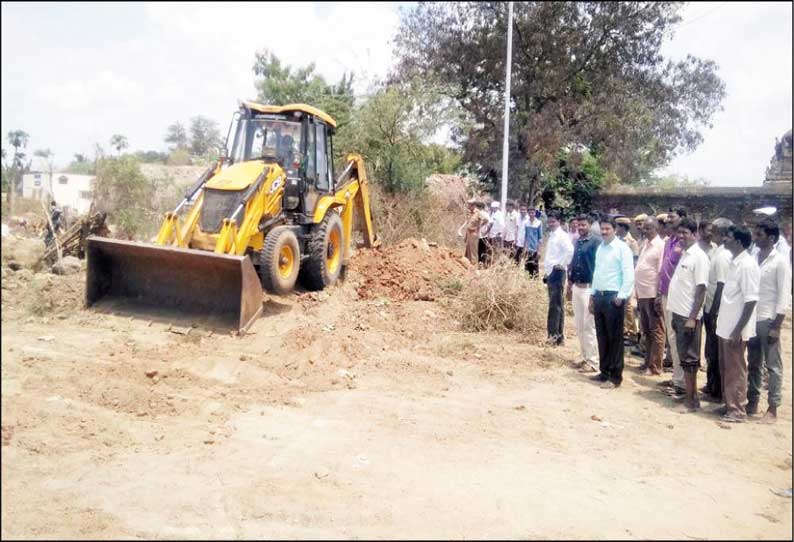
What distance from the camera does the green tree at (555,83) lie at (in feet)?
47.8

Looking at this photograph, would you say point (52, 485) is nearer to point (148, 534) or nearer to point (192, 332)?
point (148, 534)

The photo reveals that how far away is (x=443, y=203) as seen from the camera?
16.7m

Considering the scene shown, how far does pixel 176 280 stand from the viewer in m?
8.09

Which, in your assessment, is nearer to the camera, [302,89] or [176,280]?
[176,280]

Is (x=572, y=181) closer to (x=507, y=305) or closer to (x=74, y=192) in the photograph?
(x=507, y=305)

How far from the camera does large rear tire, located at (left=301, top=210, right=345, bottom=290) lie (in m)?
9.59

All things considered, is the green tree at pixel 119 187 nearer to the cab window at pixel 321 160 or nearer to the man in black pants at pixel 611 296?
the cab window at pixel 321 160

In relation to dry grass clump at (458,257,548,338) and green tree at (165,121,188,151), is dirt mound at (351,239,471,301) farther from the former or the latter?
green tree at (165,121,188,151)

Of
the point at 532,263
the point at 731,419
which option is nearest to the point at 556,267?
the point at 731,419

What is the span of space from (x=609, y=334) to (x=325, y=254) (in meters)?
4.49

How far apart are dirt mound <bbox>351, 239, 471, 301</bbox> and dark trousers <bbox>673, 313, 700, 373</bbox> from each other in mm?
4417

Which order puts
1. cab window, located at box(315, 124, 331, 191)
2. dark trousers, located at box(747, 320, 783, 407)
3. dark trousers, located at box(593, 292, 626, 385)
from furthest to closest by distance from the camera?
1. cab window, located at box(315, 124, 331, 191)
2. dark trousers, located at box(593, 292, 626, 385)
3. dark trousers, located at box(747, 320, 783, 407)

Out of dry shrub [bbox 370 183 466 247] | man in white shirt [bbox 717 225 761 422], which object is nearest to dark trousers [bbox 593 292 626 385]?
man in white shirt [bbox 717 225 761 422]

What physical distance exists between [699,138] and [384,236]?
32.2ft
